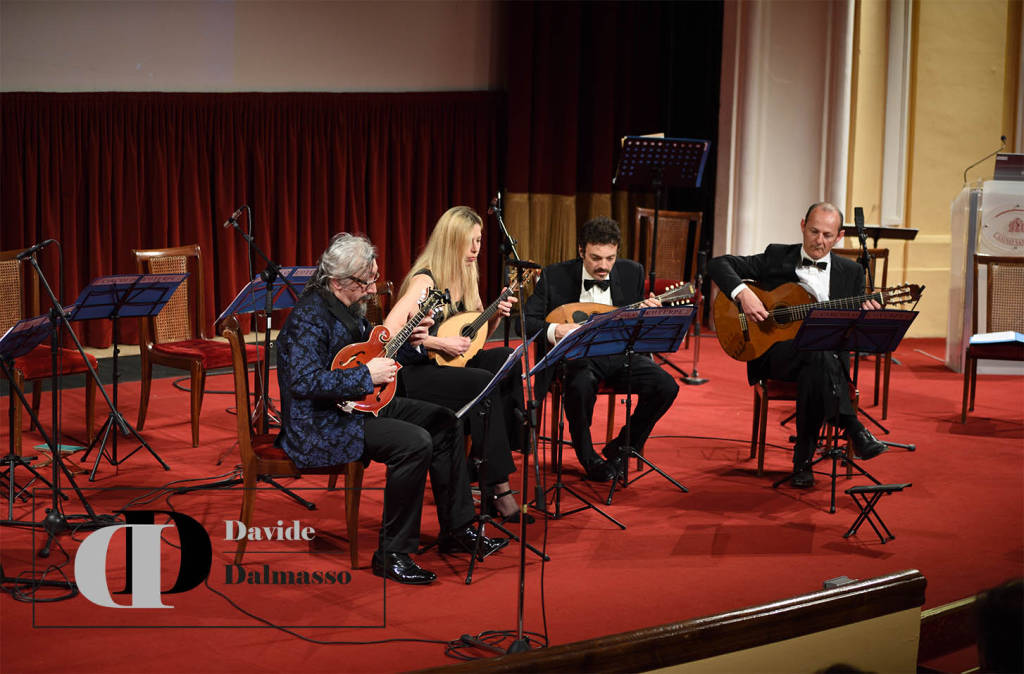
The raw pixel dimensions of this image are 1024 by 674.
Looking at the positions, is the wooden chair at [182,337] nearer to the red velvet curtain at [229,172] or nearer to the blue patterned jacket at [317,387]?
the blue patterned jacket at [317,387]

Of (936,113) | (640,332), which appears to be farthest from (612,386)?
(936,113)

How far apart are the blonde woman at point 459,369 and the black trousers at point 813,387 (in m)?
1.45

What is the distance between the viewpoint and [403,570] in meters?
4.00

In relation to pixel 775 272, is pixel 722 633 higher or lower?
lower

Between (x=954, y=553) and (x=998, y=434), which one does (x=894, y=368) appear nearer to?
(x=998, y=434)

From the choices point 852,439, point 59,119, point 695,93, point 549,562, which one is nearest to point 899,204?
point 695,93

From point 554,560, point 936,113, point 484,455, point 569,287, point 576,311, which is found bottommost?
point 554,560

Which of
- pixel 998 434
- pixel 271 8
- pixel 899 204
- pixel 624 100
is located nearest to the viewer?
pixel 998 434

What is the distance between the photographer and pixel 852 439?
532 centimetres

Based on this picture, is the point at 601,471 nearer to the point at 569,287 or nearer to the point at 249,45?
the point at 569,287

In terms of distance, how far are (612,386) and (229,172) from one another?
470 centimetres

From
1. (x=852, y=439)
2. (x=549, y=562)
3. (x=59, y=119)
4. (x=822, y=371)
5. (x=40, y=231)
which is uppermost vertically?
(x=59, y=119)

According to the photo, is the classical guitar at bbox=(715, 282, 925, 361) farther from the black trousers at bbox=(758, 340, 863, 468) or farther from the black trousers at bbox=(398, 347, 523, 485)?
the black trousers at bbox=(398, 347, 523, 485)

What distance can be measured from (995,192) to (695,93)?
10.5ft
